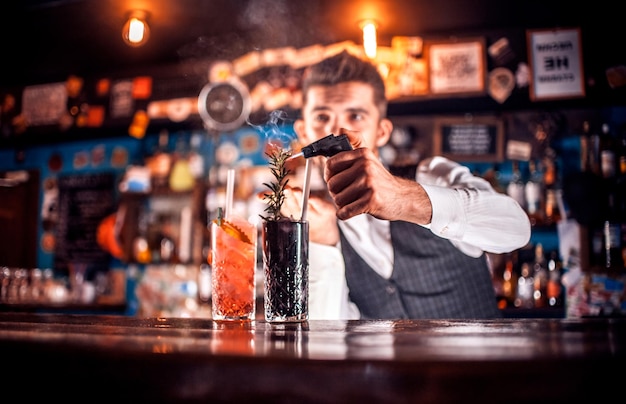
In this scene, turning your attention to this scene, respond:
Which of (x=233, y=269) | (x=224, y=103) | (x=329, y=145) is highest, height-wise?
(x=224, y=103)

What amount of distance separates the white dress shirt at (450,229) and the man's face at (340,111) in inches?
12.9

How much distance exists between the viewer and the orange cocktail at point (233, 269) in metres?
1.41

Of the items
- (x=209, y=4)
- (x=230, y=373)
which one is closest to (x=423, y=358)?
(x=230, y=373)

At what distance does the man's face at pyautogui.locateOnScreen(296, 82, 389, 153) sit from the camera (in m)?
2.46

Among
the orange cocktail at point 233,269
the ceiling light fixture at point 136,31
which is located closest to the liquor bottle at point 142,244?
the ceiling light fixture at point 136,31

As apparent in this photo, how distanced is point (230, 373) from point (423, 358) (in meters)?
0.21

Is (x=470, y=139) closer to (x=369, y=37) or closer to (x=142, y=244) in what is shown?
(x=369, y=37)

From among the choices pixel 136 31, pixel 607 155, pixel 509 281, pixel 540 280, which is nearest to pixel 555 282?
pixel 540 280

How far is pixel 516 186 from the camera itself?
4285 mm

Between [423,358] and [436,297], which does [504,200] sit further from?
[423,358]

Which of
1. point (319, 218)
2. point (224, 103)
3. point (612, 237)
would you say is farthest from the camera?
point (224, 103)

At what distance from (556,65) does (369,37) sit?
1.45m

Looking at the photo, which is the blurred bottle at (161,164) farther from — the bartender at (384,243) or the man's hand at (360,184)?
the man's hand at (360,184)

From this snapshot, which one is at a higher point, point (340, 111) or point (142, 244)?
point (340, 111)
